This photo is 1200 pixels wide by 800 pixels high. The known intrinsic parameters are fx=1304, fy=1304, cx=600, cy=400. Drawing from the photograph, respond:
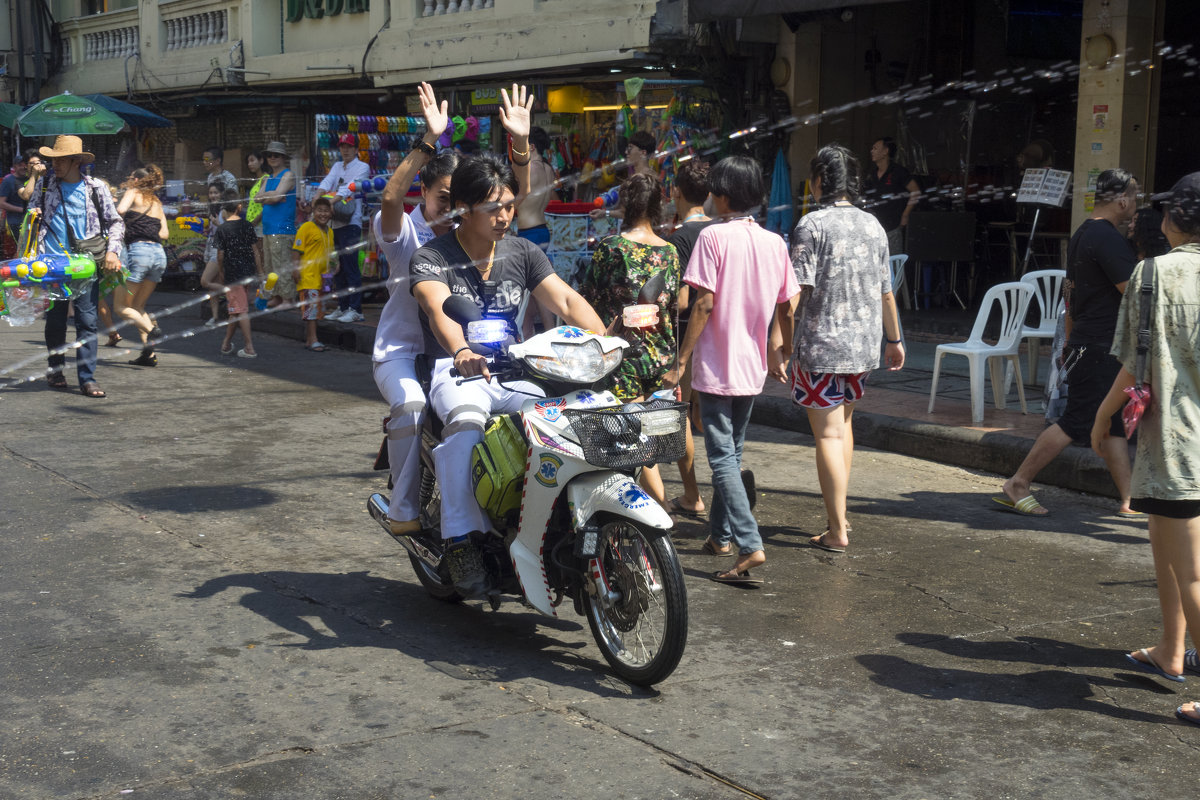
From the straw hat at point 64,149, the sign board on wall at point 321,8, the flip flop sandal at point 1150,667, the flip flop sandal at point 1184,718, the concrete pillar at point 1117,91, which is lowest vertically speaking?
the flip flop sandal at point 1184,718

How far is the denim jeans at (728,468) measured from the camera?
5527 millimetres

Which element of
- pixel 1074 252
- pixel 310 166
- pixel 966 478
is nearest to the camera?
pixel 1074 252

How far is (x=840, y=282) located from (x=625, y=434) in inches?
85.0

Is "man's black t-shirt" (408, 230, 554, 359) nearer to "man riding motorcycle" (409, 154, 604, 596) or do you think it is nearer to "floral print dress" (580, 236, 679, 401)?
"man riding motorcycle" (409, 154, 604, 596)

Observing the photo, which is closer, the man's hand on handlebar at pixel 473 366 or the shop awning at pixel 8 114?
the man's hand on handlebar at pixel 473 366

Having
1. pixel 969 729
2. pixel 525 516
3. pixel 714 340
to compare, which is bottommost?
pixel 969 729

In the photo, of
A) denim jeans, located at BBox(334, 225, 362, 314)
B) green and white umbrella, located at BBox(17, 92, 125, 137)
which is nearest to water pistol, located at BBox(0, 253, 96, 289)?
denim jeans, located at BBox(334, 225, 362, 314)

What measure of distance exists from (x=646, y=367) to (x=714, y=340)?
0.56m

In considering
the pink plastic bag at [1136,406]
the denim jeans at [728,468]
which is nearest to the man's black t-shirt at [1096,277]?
the denim jeans at [728,468]

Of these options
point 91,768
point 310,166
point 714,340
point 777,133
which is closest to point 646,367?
point 714,340

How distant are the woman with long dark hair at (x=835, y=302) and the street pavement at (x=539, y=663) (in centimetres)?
59

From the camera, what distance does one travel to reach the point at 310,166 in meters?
21.6

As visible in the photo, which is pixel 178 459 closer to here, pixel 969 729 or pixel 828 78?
pixel 969 729

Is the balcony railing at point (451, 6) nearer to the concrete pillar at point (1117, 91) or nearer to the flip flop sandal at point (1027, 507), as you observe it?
the concrete pillar at point (1117, 91)
